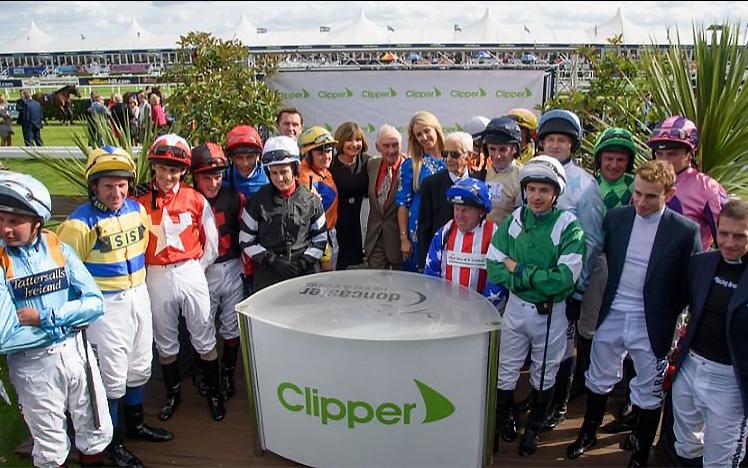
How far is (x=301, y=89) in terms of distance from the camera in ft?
25.8

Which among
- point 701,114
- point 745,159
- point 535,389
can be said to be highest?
point 701,114

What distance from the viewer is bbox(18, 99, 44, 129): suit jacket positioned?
50.7 ft

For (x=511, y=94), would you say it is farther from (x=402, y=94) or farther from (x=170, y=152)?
(x=170, y=152)

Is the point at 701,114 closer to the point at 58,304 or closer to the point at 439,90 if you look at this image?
the point at 439,90

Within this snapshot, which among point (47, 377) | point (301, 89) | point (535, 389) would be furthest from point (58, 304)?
point (301, 89)

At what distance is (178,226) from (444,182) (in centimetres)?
189

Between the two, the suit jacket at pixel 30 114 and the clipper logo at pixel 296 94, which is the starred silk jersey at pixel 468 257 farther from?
the suit jacket at pixel 30 114

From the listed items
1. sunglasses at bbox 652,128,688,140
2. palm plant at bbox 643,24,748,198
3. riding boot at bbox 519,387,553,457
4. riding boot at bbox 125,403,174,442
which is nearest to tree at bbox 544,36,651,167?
palm plant at bbox 643,24,748,198

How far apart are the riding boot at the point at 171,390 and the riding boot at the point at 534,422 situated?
2441mm

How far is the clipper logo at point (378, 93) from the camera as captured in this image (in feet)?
26.0

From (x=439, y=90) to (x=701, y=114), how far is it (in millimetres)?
3942

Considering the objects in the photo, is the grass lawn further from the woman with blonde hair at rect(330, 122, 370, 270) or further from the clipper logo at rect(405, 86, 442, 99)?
the clipper logo at rect(405, 86, 442, 99)

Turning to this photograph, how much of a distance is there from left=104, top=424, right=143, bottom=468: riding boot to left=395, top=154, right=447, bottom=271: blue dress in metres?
2.43

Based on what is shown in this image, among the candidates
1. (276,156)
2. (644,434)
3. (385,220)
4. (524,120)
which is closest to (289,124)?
(385,220)
